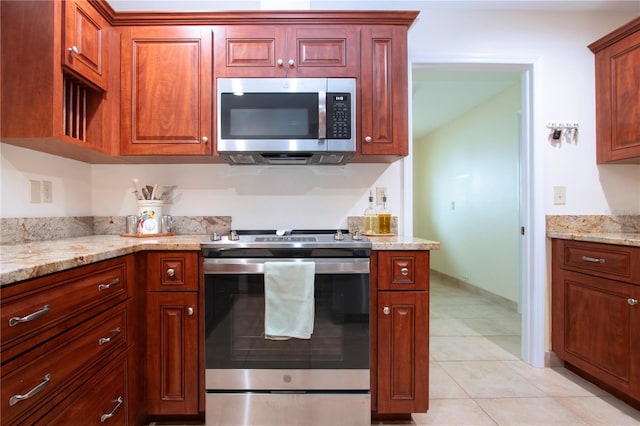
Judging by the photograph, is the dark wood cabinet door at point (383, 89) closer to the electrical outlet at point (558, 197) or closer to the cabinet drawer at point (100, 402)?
the electrical outlet at point (558, 197)

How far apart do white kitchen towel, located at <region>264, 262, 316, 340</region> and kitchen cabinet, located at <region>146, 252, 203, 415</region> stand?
36 cm

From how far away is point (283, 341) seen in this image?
1.54 m

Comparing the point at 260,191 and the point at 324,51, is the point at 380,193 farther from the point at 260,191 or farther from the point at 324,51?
the point at 324,51

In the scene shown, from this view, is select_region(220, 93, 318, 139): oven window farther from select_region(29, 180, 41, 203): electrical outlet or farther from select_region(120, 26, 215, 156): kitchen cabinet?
select_region(29, 180, 41, 203): electrical outlet

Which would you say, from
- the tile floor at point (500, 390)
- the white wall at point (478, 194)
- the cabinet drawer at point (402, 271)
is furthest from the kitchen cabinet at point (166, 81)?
the white wall at point (478, 194)

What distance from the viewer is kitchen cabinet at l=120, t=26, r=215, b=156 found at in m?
1.78

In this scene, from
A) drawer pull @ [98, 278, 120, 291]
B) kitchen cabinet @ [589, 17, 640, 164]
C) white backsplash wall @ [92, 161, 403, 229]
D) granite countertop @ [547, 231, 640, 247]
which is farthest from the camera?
white backsplash wall @ [92, 161, 403, 229]

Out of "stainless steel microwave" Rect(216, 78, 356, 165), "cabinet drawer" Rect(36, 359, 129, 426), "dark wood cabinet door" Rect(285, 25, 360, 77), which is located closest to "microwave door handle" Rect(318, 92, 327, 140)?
"stainless steel microwave" Rect(216, 78, 356, 165)

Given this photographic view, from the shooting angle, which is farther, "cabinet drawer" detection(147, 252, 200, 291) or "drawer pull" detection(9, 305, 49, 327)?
"cabinet drawer" detection(147, 252, 200, 291)

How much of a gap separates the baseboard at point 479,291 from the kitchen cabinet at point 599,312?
1345 millimetres

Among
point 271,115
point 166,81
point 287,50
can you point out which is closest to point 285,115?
point 271,115

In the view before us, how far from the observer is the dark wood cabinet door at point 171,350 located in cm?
154

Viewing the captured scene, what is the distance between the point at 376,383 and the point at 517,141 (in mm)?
2893

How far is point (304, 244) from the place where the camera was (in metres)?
1.52
